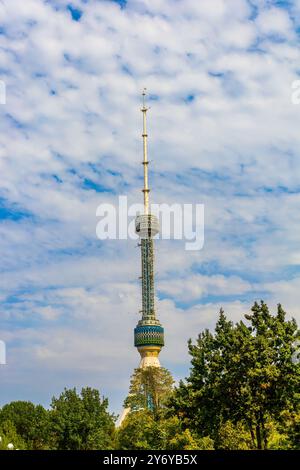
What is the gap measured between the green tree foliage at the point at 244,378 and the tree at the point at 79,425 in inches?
672

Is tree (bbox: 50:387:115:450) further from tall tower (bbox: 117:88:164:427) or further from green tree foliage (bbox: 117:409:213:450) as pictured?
tall tower (bbox: 117:88:164:427)

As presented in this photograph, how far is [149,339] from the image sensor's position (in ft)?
447

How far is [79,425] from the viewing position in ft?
211

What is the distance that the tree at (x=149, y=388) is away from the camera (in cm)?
6769

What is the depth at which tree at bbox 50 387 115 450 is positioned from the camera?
210 feet

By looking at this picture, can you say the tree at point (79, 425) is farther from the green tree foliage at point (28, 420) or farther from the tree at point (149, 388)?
the green tree foliage at point (28, 420)

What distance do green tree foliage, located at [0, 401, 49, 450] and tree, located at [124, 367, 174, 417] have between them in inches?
482

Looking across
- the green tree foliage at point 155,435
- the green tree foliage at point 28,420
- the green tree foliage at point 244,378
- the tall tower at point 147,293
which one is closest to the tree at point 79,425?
the green tree foliage at point 155,435

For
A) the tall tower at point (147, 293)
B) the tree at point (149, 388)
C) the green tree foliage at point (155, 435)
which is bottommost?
the green tree foliage at point (155, 435)

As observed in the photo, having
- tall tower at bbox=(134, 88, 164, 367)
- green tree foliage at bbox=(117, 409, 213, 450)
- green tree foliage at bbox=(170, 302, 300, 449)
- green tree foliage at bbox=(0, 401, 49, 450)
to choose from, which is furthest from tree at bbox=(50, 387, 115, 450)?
tall tower at bbox=(134, 88, 164, 367)

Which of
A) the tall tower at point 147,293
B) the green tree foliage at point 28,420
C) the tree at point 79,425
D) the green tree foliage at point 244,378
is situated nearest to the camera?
the green tree foliage at point 244,378

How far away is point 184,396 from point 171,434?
3084 millimetres
